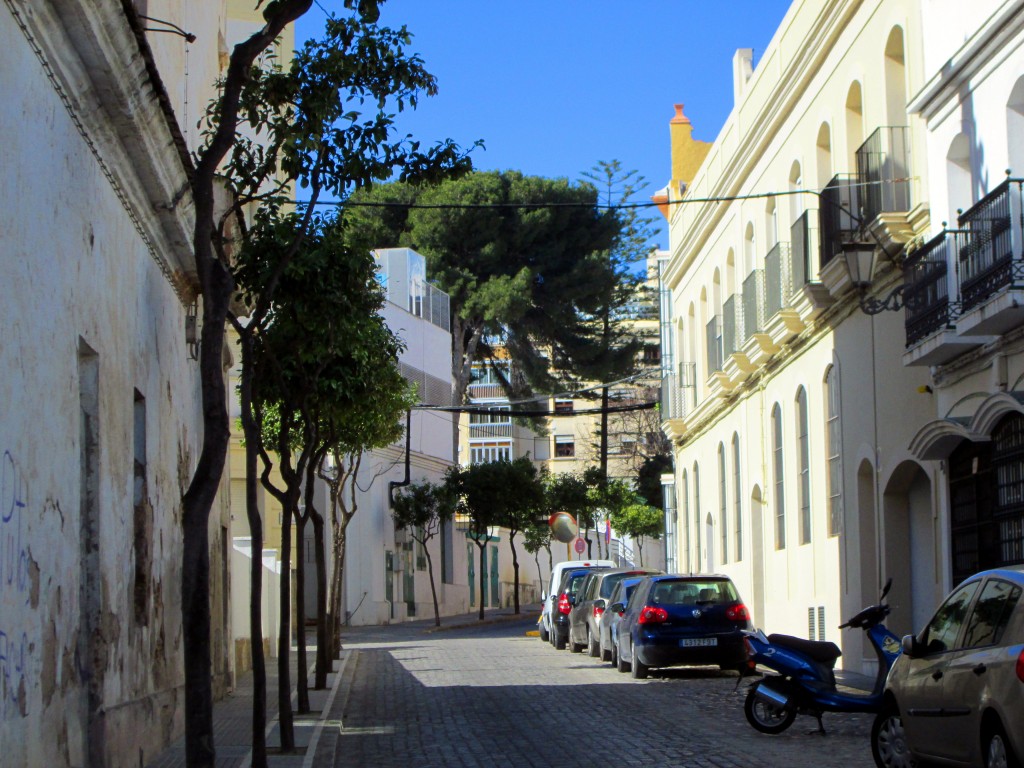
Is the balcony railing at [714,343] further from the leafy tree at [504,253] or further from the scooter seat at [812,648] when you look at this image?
the scooter seat at [812,648]

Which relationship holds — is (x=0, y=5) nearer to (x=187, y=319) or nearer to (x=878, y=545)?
(x=187, y=319)

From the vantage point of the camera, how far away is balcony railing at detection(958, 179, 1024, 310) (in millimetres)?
14836

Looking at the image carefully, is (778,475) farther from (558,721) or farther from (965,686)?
(965,686)

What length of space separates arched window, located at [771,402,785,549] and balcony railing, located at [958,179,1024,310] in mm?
11834

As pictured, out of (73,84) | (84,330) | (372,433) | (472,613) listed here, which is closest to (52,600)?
(84,330)

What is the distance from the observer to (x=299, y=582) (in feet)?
58.0

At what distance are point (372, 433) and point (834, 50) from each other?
986 cm

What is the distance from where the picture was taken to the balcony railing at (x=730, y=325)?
30727 mm

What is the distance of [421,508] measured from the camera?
49.0 meters

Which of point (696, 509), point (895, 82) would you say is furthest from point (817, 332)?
point (696, 509)

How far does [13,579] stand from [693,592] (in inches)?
605

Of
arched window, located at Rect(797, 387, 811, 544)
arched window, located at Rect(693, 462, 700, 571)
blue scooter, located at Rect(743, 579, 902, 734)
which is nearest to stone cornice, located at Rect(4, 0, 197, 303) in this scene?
blue scooter, located at Rect(743, 579, 902, 734)

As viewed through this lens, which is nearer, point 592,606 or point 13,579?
point 13,579

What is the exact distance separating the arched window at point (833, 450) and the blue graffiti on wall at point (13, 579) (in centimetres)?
1656
